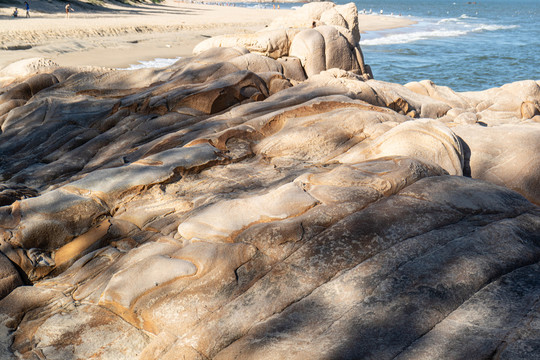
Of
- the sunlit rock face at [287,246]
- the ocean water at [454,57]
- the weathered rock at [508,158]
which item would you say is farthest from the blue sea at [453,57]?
the weathered rock at [508,158]

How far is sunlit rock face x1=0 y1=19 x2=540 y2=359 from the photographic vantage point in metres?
3.36

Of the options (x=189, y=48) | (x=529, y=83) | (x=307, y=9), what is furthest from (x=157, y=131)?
(x=189, y=48)

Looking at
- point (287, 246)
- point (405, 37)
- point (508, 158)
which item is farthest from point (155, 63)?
point (405, 37)

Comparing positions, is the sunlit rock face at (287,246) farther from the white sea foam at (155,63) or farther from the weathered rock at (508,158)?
the white sea foam at (155,63)

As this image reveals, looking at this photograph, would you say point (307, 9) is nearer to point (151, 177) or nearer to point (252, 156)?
point (252, 156)

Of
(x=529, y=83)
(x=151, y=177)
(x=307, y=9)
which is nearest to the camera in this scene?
(x=151, y=177)

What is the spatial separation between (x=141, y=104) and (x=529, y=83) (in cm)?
973

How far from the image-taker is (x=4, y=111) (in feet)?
33.2

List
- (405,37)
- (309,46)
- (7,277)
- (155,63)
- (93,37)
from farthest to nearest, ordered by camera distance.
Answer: (405,37)
(93,37)
(155,63)
(309,46)
(7,277)

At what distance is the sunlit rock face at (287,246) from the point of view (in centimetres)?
336

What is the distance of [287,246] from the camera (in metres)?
3.98

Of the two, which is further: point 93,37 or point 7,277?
point 93,37

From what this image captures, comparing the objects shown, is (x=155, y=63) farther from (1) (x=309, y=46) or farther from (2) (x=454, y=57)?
(2) (x=454, y=57)

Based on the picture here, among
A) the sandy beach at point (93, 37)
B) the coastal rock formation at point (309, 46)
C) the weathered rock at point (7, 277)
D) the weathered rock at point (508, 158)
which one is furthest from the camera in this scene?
the sandy beach at point (93, 37)
